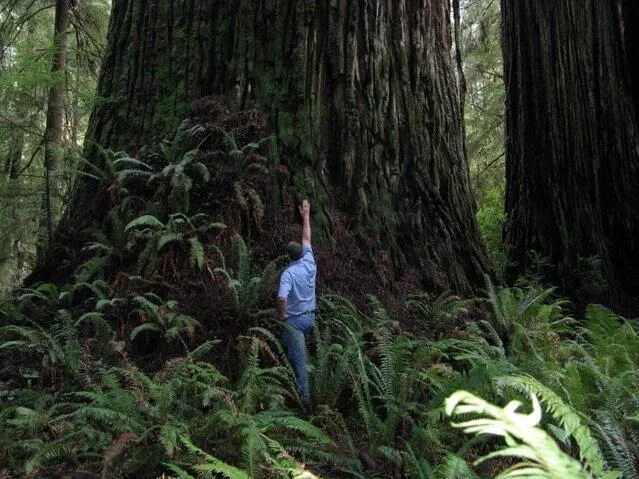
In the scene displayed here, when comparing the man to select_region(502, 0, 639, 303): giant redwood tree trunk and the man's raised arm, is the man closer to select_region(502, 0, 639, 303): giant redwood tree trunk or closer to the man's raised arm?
the man's raised arm

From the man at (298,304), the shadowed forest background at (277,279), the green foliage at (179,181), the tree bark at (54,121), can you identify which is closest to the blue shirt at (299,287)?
the man at (298,304)

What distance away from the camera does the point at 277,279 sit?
4.14m

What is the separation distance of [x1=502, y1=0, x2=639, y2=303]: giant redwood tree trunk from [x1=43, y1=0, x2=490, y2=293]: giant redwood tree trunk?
7.93 ft

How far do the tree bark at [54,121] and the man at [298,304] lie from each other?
2.19 metres

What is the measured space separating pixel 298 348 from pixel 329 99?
2.14 metres

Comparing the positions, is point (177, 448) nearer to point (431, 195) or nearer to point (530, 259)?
point (431, 195)

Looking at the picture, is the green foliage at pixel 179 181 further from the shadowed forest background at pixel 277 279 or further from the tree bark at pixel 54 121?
the tree bark at pixel 54 121

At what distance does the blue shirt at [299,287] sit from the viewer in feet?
12.8

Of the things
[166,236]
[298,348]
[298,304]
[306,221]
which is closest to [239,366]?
[298,348]

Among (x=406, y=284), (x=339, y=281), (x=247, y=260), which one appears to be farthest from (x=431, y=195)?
(x=247, y=260)

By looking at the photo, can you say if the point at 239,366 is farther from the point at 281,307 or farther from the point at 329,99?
the point at 329,99

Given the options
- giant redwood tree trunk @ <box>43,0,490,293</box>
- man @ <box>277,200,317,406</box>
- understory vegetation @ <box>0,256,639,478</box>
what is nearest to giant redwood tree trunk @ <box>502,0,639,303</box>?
giant redwood tree trunk @ <box>43,0,490,293</box>

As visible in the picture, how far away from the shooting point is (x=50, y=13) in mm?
11719

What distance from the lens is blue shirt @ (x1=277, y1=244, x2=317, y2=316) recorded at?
3.91 m
